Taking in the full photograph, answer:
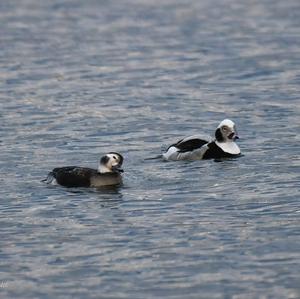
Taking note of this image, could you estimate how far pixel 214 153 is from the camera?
2053 centimetres

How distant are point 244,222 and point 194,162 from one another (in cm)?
455

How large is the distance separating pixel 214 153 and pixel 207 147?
172 millimetres

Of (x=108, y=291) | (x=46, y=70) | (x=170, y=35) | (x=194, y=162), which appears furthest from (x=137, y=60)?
(x=108, y=291)

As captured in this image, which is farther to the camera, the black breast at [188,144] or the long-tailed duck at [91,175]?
the black breast at [188,144]

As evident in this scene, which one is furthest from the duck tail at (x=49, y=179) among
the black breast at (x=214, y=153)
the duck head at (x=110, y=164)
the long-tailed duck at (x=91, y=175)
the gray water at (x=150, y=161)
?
the black breast at (x=214, y=153)

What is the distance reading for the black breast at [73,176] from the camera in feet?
59.4

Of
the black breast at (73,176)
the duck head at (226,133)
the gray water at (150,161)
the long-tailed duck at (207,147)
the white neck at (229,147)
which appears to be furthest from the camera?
the duck head at (226,133)

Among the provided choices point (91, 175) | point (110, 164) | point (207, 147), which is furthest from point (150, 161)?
point (91, 175)

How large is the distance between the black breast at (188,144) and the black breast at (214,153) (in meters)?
0.15

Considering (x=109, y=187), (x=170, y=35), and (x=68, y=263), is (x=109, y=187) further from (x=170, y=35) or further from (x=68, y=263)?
(x=170, y=35)

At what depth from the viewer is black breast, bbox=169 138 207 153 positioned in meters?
20.3

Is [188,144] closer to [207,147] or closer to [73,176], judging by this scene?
[207,147]

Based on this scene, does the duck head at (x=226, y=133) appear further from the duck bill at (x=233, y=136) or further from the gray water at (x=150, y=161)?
the gray water at (x=150, y=161)

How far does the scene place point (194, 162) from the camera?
20.2 meters
